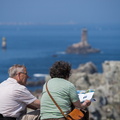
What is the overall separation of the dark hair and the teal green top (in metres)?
0.09

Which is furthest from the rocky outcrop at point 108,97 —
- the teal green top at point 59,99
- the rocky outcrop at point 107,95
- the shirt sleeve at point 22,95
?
the teal green top at point 59,99

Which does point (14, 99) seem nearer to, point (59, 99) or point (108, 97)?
point (59, 99)

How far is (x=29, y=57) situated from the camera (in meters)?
87.3

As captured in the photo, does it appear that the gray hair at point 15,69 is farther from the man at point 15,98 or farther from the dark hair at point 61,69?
the dark hair at point 61,69

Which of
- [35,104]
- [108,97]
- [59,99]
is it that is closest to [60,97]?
[59,99]

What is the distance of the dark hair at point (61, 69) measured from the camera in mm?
3900

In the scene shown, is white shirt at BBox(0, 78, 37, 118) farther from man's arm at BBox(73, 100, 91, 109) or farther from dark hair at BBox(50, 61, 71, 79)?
man's arm at BBox(73, 100, 91, 109)

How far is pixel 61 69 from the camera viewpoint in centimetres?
391

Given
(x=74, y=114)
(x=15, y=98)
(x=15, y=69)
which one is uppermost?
(x=15, y=69)

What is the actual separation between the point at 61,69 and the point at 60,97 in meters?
0.27

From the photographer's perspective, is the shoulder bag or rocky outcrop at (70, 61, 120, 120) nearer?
the shoulder bag

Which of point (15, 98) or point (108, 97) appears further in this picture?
point (108, 97)

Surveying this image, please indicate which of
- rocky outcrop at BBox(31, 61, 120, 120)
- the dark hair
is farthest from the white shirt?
rocky outcrop at BBox(31, 61, 120, 120)

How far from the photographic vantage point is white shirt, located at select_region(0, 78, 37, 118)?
13.2ft
